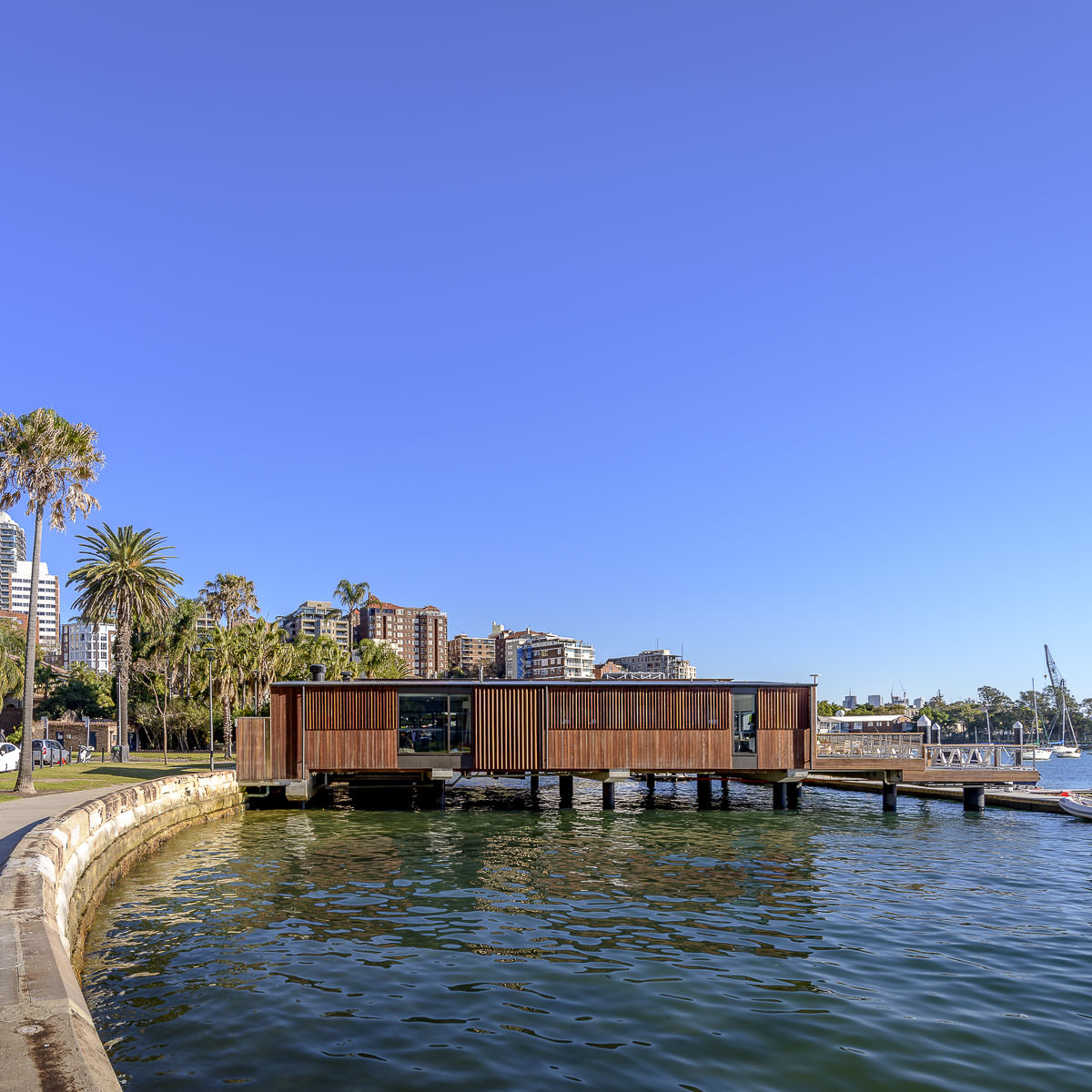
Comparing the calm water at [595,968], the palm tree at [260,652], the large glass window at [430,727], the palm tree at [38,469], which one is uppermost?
the palm tree at [38,469]

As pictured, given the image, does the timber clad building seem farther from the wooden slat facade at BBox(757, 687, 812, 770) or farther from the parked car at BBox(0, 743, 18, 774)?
the parked car at BBox(0, 743, 18, 774)

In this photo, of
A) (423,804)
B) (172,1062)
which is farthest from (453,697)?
(172,1062)

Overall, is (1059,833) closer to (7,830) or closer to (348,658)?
(7,830)

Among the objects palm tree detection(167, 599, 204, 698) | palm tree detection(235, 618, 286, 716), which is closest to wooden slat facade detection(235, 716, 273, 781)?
palm tree detection(235, 618, 286, 716)

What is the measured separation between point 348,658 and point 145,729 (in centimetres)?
2187

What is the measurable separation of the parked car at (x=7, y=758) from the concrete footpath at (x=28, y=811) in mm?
17818

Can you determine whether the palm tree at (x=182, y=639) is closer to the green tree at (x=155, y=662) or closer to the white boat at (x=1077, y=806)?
the green tree at (x=155, y=662)

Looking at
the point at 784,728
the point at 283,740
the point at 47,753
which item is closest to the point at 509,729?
the point at 283,740

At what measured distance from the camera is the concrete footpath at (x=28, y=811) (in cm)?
2004

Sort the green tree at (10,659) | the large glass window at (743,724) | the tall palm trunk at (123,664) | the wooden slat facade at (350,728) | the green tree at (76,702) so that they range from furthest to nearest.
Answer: the green tree at (76,702) < the green tree at (10,659) < the tall palm trunk at (123,664) < the large glass window at (743,724) < the wooden slat facade at (350,728)

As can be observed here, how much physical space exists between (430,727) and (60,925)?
2474cm

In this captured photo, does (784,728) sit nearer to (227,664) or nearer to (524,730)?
(524,730)

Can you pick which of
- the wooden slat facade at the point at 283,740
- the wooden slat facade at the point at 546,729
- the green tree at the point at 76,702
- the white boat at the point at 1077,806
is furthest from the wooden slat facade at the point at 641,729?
the green tree at the point at 76,702

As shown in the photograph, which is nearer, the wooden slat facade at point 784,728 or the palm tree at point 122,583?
the wooden slat facade at point 784,728
